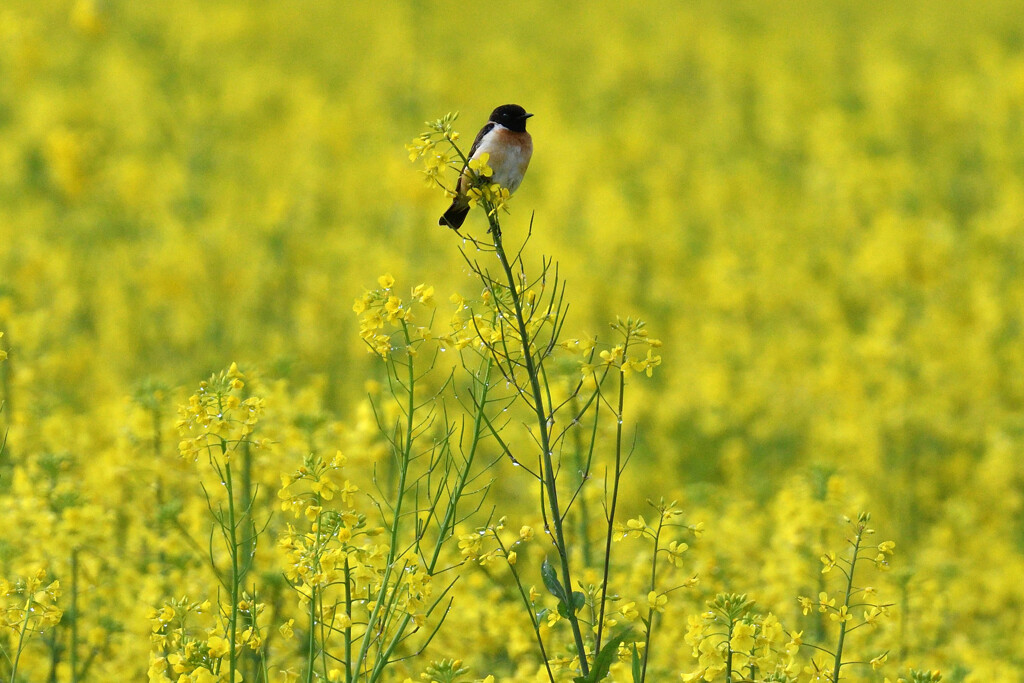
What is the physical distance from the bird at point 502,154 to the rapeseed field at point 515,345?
15cm

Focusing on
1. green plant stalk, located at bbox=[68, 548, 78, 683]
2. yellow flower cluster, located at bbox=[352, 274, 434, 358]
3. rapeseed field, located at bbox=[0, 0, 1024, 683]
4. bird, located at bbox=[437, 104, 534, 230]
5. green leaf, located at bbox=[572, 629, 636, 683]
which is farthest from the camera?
bird, located at bbox=[437, 104, 534, 230]

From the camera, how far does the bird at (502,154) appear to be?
12.0 feet

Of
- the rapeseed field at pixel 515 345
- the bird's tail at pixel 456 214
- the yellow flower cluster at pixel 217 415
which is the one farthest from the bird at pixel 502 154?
the yellow flower cluster at pixel 217 415

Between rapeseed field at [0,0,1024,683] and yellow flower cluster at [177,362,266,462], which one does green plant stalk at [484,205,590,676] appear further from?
yellow flower cluster at [177,362,266,462]

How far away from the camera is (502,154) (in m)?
3.66

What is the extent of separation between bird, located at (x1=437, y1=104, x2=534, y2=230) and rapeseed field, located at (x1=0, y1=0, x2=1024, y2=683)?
15 centimetres

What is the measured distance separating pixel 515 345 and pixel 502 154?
24.1 inches

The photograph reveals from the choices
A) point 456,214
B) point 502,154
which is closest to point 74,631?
point 456,214

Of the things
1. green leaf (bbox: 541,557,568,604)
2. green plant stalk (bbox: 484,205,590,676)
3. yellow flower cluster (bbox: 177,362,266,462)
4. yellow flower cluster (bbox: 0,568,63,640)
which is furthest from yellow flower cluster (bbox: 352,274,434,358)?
yellow flower cluster (bbox: 0,568,63,640)

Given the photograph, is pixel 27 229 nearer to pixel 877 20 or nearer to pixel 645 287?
pixel 645 287

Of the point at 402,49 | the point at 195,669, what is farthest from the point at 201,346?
the point at 402,49

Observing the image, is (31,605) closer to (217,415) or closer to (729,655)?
(217,415)

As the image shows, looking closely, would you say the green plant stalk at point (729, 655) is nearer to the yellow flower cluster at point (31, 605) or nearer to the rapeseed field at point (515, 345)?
the rapeseed field at point (515, 345)

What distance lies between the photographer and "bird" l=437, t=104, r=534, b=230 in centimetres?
366
